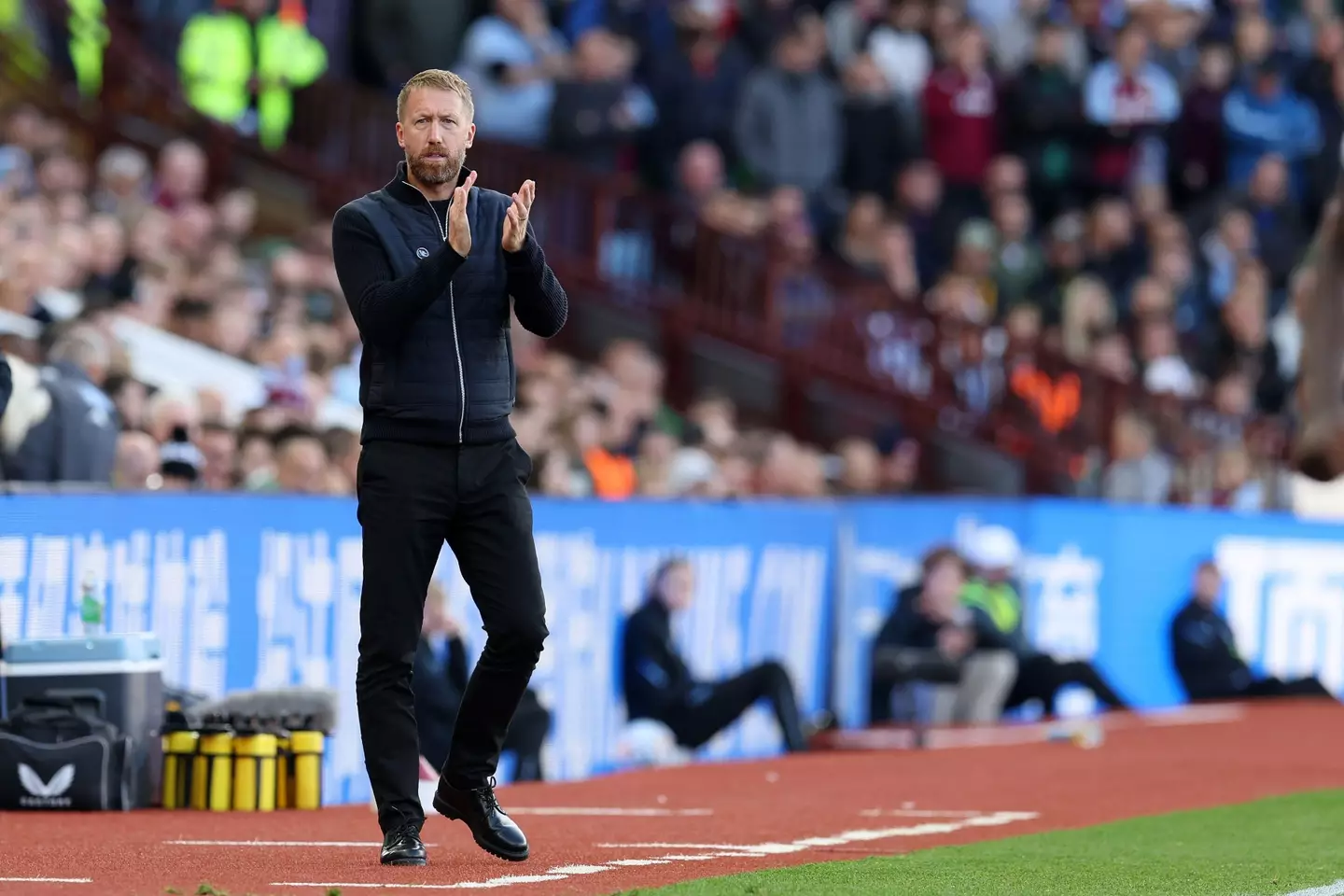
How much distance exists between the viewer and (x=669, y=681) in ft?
47.1

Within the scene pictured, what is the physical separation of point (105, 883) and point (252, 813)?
346 centimetres

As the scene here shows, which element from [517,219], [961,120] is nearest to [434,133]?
[517,219]

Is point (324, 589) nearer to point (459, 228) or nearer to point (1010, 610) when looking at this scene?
point (459, 228)

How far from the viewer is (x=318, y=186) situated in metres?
20.8

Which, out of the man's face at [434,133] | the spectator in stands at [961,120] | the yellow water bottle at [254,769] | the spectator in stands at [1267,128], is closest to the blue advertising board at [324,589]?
the yellow water bottle at [254,769]

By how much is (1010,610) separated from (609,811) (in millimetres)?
6916

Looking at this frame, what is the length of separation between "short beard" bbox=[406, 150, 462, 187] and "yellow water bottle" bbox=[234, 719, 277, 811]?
387 centimetres

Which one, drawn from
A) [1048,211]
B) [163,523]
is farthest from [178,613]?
[1048,211]

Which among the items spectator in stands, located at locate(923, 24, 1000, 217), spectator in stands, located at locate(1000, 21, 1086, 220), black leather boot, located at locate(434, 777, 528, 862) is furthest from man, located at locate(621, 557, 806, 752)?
spectator in stands, located at locate(1000, 21, 1086, 220)

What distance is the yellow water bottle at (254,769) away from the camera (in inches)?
433

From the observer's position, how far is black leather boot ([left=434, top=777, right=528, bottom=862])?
26.1ft

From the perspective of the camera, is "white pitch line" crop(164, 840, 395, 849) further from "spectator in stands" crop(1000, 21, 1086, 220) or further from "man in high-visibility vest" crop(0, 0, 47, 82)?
"spectator in stands" crop(1000, 21, 1086, 220)

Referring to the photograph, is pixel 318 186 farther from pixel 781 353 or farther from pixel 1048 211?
pixel 1048 211

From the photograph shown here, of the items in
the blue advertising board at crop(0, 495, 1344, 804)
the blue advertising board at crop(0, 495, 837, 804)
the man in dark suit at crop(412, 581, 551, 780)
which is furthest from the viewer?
the man in dark suit at crop(412, 581, 551, 780)
